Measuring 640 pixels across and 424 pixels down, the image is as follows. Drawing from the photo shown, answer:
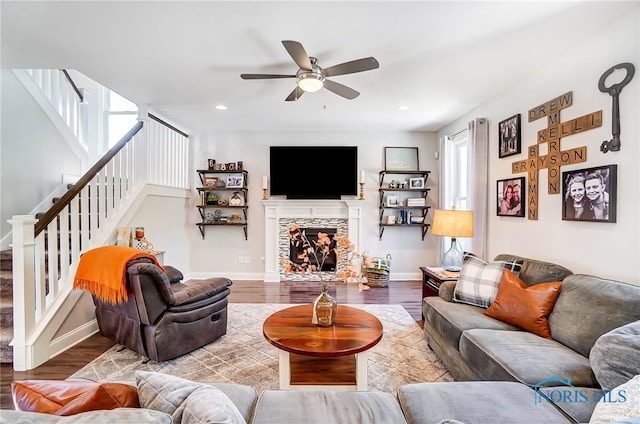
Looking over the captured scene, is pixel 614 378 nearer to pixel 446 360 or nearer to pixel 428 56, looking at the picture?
pixel 446 360

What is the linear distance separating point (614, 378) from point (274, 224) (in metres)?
4.21

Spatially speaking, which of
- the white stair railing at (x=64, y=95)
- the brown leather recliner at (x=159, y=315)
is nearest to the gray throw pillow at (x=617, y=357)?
the brown leather recliner at (x=159, y=315)

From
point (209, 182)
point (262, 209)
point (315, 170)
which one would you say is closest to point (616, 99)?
point (315, 170)

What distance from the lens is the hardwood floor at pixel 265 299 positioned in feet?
6.91

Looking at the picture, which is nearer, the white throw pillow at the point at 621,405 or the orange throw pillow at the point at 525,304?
the white throw pillow at the point at 621,405

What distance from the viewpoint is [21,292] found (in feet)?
7.13

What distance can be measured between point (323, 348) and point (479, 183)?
283 centimetres

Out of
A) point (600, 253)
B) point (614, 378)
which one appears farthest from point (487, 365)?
point (600, 253)

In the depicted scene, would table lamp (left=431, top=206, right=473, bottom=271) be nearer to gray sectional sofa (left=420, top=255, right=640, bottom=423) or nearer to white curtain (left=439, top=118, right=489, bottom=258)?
white curtain (left=439, top=118, right=489, bottom=258)

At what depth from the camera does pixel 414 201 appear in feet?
15.6

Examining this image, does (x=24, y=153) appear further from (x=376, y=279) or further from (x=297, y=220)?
(x=376, y=279)

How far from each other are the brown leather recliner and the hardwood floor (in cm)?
25

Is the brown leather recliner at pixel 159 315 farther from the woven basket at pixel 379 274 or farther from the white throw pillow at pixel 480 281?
the woven basket at pixel 379 274

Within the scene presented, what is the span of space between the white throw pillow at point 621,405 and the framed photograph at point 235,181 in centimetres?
464
